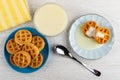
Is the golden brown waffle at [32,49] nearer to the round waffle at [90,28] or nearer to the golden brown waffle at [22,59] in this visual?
the golden brown waffle at [22,59]

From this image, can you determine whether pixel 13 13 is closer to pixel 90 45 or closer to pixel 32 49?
pixel 32 49

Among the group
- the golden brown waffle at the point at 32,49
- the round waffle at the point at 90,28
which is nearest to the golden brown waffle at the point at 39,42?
the golden brown waffle at the point at 32,49

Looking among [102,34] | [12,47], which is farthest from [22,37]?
[102,34]

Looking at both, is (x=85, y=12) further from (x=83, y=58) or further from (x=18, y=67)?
(x=18, y=67)

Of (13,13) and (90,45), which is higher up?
(13,13)

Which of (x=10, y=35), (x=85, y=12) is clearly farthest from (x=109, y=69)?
(x=10, y=35)

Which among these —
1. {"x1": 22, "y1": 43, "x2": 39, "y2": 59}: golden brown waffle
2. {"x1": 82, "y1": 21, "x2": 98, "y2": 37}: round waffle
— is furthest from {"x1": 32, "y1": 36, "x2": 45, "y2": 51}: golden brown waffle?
{"x1": 82, "y1": 21, "x2": 98, "y2": 37}: round waffle
